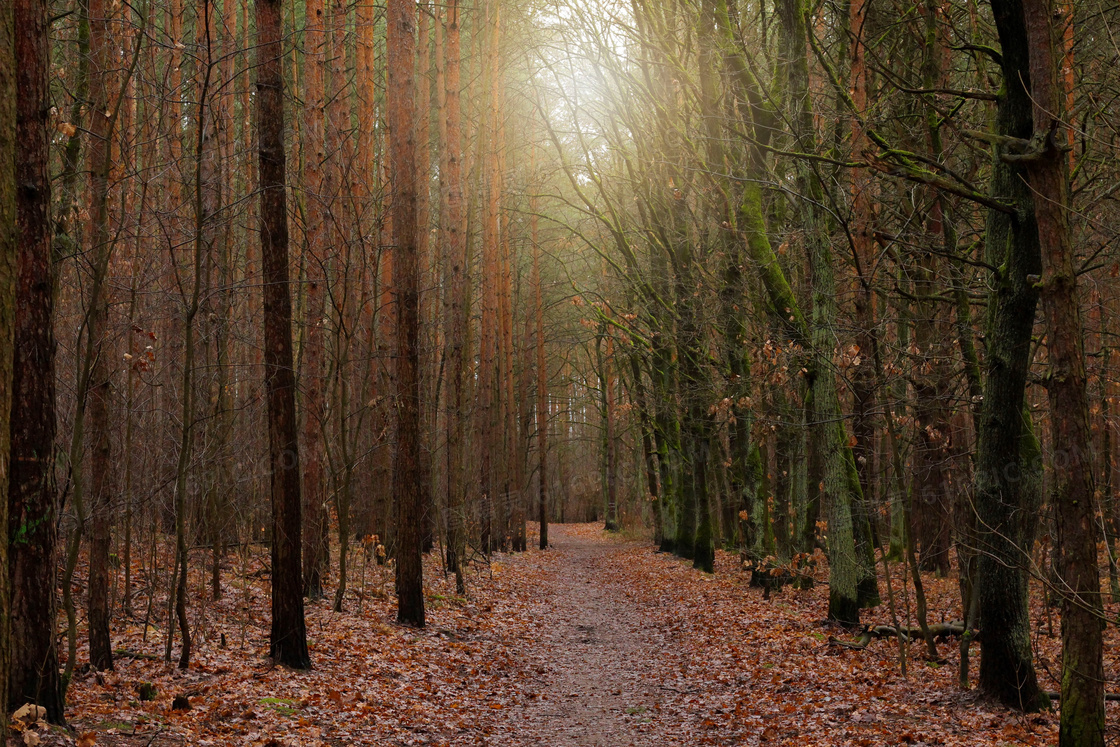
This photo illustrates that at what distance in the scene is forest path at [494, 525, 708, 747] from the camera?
272 inches

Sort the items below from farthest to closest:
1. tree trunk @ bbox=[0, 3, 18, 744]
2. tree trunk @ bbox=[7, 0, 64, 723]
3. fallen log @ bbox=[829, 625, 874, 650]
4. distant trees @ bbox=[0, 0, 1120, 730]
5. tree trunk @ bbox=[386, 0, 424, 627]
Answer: tree trunk @ bbox=[386, 0, 424, 627], fallen log @ bbox=[829, 625, 874, 650], distant trees @ bbox=[0, 0, 1120, 730], tree trunk @ bbox=[7, 0, 64, 723], tree trunk @ bbox=[0, 3, 18, 744]

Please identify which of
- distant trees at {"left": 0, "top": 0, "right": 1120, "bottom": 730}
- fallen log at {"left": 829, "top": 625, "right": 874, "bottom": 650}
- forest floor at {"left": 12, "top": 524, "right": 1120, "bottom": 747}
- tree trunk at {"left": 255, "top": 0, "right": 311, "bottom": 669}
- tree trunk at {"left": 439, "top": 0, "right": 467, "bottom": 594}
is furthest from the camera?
tree trunk at {"left": 439, "top": 0, "right": 467, "bottom": 594}

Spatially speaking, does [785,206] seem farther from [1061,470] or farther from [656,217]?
[1061,470]

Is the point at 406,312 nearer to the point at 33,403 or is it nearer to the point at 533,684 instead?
the point at 533,684

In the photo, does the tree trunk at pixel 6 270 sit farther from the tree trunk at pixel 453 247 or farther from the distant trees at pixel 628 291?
the tree trunk at pixel 453 247

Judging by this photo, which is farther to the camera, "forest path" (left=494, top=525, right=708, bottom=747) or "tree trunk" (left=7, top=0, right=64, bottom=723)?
"forest path" (left=494, top=525, right=708, bottom=747)

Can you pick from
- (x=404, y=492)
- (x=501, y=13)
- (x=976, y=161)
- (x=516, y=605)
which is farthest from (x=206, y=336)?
(x=501, y=13)

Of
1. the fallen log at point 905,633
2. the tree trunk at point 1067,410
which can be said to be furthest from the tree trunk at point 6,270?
the fallen log at point 905,633

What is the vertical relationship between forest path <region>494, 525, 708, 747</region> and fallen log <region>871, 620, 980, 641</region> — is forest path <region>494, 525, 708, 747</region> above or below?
below

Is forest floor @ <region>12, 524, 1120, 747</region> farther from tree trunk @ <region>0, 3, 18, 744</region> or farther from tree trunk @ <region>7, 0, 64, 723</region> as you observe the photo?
tree trunk @ <region>0, 3, 18, 744</region>

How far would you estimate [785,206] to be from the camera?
50.4 ft

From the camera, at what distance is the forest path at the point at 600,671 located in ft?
22.7

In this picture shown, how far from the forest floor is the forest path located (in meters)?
0.04

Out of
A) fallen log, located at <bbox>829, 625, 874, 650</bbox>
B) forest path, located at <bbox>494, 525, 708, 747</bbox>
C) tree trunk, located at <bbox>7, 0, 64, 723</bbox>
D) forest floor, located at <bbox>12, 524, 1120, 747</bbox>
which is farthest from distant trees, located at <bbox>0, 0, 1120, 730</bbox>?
forest path, located at <bbox>494, 525, 708, 747</bbox>
